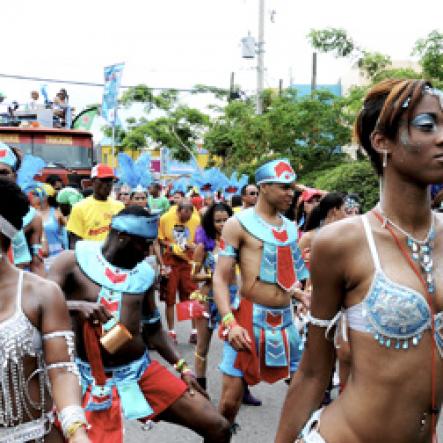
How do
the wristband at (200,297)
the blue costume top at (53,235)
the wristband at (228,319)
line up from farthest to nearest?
the blue costume top at (53,235) < the wristband at (200,297) < the wristband at (228,319)

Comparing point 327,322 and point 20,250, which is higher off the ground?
point 327,322

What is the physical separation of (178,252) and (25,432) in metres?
6.13

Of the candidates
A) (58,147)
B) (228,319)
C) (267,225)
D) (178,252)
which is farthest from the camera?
(58,147)

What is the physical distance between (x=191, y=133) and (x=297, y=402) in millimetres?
32126

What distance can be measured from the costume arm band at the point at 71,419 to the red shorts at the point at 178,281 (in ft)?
19.9

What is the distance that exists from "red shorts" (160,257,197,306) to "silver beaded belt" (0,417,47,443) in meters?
5.91

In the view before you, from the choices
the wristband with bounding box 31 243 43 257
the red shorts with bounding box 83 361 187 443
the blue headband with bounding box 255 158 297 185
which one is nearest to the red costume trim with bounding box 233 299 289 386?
the red shorts with bounding box 83 361 187 443

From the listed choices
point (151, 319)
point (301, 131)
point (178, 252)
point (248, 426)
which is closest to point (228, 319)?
point (151, 319)

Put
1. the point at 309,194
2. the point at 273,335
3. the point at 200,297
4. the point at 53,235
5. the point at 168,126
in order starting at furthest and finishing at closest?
1. the point at 168,126
2. the point at 309,194
3. the point at 53,235
4. the point at 200,297
5. the point at 273,335

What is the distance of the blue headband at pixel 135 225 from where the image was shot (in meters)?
3.80

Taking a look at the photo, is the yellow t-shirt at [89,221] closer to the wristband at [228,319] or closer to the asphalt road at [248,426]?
the asphalt road at [248,426]

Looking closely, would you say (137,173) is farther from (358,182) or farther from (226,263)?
(358,182)

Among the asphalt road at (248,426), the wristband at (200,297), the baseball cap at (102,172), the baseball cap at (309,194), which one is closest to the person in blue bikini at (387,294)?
the asphalt road at (248,426)

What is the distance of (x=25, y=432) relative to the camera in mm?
2643
